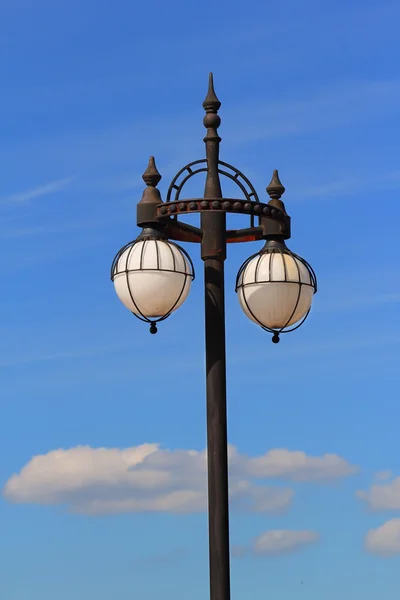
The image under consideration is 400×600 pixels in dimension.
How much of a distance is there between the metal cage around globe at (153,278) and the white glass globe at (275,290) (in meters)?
0.62

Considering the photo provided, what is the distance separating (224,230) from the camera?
1116 centimetres

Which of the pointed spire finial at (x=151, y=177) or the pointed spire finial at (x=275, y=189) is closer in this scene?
the pointed spire finial at (x=151, y=177)

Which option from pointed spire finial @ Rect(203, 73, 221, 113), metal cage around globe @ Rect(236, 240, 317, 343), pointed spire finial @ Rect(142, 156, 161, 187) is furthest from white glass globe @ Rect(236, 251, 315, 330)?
pointed spire finial @ Rect(203, 73, 221, 113)

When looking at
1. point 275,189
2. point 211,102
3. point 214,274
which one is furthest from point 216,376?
point 211,102

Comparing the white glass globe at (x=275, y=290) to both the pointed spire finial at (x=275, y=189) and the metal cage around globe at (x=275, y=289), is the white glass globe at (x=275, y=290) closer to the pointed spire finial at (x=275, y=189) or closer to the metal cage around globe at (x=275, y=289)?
the metal cage around globe at (x=275, y=289)

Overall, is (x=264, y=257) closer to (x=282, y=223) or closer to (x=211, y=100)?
(x=282, y=223)

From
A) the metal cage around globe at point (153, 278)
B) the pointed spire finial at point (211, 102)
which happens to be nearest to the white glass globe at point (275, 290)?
the metal cage around globe at point (153, 278)

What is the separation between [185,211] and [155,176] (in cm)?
63

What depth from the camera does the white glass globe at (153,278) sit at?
35.9ft

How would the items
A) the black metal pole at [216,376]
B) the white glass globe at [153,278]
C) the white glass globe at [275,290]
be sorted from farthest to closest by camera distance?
the white glass globe at [275,290]
the white glass globe at [153,278]
the black metal pole at [216,376]

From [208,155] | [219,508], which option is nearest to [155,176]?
[208,155]

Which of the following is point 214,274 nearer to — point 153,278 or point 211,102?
point 153,278

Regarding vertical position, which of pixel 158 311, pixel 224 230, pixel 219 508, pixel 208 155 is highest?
pixel 208 155

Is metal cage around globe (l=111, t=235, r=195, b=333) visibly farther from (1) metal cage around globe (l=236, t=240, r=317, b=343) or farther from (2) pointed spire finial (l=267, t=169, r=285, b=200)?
(2) pointed spire finial (l=267, t=169, r=285, b=200)
